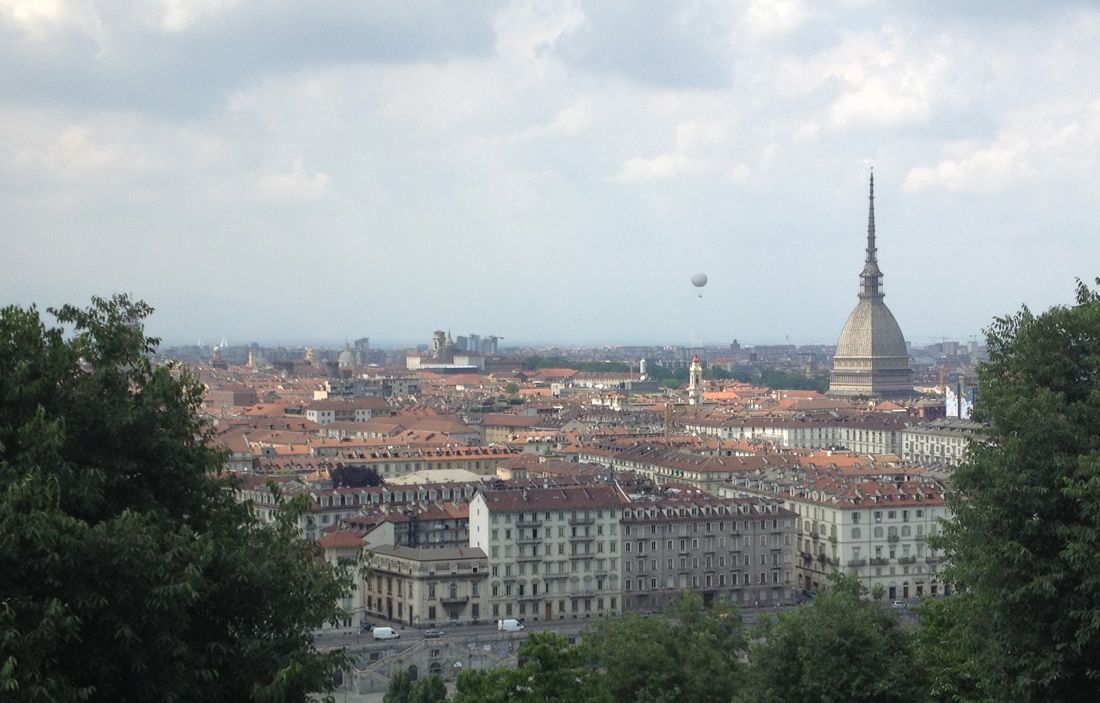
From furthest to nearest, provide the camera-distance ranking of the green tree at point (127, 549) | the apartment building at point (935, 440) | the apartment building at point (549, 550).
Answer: the apartment building at point (935, 440)
the apartment building at point (549, 550)
the green tree at point (127, 549)

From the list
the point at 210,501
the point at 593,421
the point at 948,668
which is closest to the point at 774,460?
the point at 593,421

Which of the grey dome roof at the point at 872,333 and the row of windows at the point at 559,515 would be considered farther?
the grey dome roof at the point at 872,333

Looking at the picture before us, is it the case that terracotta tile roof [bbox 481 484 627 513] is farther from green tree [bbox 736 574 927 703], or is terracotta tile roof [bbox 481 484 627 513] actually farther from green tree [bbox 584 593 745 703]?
green tree [bbox 736 574 927 703]

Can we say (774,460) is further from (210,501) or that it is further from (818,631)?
(210,501)

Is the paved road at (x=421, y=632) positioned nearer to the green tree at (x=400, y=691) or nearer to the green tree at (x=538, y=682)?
the green tree at (x=400, y=691)

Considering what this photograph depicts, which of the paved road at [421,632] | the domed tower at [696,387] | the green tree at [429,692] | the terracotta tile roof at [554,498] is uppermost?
the domed tower at [696,387]

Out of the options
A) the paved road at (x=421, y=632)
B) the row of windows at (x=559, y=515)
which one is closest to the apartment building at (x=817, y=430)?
the row of windows at (x=559, y=515)

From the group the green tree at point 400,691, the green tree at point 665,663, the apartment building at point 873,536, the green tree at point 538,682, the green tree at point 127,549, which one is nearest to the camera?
the green tree at point 127,549
